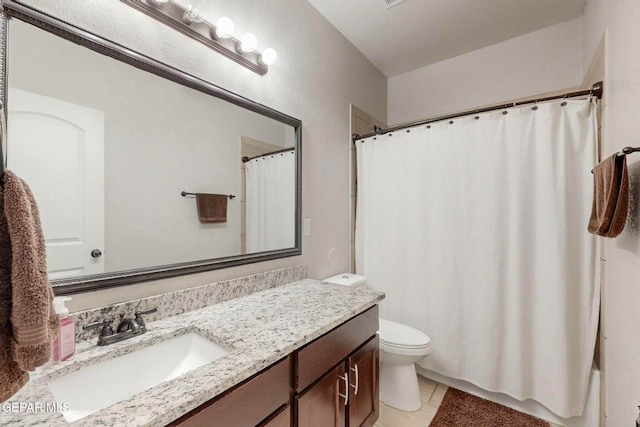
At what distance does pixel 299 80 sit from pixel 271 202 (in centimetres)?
81

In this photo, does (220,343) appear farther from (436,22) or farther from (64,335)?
(436,22)

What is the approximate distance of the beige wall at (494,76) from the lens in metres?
2.01

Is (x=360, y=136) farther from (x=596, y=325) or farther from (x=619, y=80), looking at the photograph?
(x=596, y=325)

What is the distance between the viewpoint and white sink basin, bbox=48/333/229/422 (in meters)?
0.74

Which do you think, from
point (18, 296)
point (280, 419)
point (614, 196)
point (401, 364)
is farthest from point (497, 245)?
point (18, 296)

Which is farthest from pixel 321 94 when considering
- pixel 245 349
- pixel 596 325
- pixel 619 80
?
pixel 596 325

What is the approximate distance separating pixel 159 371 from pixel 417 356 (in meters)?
1.38

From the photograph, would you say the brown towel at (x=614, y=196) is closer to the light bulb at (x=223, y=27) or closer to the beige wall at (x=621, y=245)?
the beige wall at (x=621, y=245)

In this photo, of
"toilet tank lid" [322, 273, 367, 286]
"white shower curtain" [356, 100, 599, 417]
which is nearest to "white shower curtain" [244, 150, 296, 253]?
"toilet tank lid" [322, 273, 367, 286]

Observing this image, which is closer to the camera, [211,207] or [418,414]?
[211,207]

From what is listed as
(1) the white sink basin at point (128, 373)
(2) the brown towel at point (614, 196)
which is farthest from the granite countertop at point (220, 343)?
(2) the brown towel at point (614, 196)

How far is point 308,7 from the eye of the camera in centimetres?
183

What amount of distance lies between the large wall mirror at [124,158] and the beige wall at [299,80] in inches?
2.1

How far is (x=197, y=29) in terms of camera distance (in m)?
1.19
